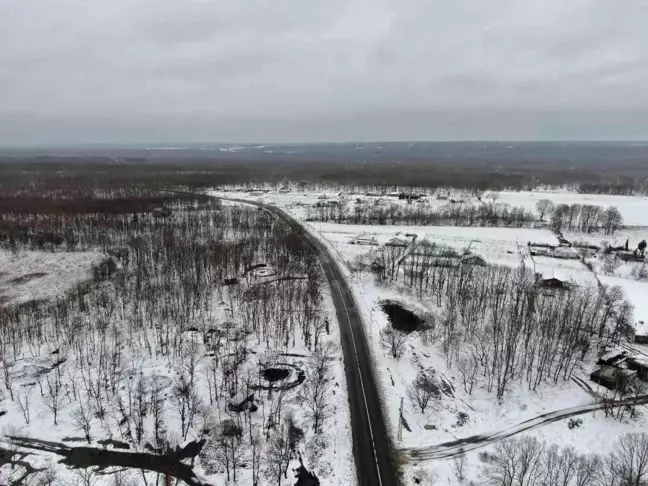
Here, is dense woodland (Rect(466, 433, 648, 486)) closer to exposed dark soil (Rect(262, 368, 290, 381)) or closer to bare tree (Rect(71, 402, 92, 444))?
exposed dark soil (Rect(262, 368, 290, 381))

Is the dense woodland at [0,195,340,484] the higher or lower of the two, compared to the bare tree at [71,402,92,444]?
higher

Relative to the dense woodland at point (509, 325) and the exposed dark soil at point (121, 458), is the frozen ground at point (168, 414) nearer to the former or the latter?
the exposed dark soil at point (121, 458)

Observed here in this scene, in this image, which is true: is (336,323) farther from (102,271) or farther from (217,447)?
(102,271)

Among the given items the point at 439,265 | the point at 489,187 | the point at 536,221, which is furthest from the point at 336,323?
the point at 489,187

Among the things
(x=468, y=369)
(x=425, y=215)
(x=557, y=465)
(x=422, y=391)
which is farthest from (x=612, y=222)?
(x=557, y=465)

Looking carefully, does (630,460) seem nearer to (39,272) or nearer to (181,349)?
(181,349)

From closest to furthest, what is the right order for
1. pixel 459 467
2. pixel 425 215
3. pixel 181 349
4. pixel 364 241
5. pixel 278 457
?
pixel 459 467 → pixel 278 457 → pixel 181 349 → pixel 364 241 → pixel 425 215

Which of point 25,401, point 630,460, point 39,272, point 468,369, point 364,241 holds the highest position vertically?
point 364,241

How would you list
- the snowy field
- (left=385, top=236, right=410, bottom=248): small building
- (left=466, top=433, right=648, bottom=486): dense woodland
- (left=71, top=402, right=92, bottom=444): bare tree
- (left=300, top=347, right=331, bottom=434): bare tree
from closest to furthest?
1. (left=466, top=433, right=648, bottom=486): dense woodland
2. (left=71, top=402, right=92, bottom=444): bare tree
3. (left=300, top=347, right=331, bottom=434): bare tree
4. (left=385, top=236, right=410, bottom=248): small building
5. the snowy field

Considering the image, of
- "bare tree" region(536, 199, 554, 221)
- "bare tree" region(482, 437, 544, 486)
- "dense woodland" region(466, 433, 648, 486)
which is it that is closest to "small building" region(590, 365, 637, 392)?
"dense woodland" region(466, 433, 648, 486)
